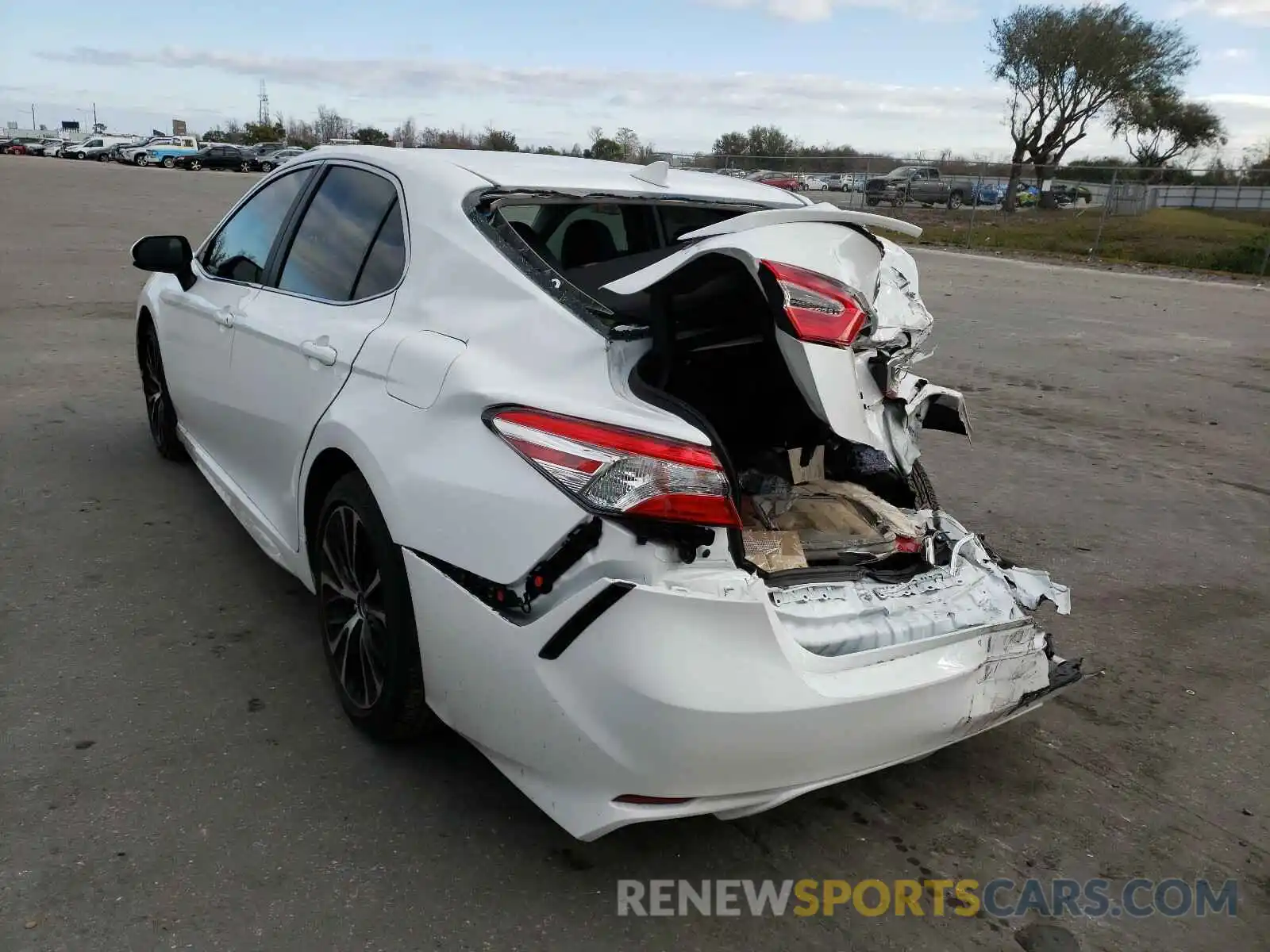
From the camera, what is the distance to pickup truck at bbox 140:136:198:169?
53909 mm

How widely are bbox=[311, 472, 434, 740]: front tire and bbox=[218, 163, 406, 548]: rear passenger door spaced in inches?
12.3

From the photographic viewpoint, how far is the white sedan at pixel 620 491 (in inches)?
86.2

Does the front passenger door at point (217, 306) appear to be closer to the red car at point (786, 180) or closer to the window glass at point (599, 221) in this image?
the window glass at point (599, 221)

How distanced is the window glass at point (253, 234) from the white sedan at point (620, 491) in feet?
1.01

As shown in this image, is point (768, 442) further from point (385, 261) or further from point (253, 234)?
point (253, 234)

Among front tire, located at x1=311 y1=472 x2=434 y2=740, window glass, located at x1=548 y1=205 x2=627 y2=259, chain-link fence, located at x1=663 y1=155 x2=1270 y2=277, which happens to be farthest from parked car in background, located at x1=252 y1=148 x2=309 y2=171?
front tire, located at x1=311 y1=472 x2=434 y2=740

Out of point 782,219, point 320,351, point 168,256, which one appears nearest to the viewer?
point 782,219

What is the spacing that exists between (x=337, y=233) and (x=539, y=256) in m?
1.08

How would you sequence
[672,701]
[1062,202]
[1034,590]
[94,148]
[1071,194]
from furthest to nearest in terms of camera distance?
1. [94,148]
2. [1062,202]
3. [1071,194]
4. [1034,590]
5. [672,701]

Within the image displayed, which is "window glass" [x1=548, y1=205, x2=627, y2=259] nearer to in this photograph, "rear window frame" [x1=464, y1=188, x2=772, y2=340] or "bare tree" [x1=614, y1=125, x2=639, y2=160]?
"rear window frame" [x1=464, y1=188, x2=772, y2=340]

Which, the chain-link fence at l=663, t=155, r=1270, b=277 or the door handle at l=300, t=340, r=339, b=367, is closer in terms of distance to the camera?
the door handle at l=300, t=340, r=339, b=367

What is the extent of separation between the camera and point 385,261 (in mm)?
3119

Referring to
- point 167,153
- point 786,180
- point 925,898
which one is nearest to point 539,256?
point 925,898

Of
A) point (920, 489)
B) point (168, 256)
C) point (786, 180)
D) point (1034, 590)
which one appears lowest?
point (1034, 590)
